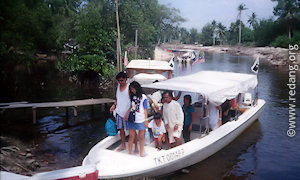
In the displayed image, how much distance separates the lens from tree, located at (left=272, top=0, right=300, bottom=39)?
1900 inches

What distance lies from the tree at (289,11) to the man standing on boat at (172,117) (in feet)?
163

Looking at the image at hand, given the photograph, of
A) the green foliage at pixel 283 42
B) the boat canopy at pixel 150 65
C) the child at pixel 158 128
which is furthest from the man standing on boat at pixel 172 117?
the green foliage at pixel 283 42

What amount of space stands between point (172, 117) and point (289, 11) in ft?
170

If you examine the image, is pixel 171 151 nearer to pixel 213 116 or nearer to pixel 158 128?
pixel 158 128

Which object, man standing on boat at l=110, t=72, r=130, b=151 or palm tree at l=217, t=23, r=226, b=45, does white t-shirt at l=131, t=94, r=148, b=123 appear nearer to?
man standing on boat at l=110, t=72, r=130, b=151

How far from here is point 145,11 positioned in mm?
30922

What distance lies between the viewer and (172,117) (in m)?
6.16

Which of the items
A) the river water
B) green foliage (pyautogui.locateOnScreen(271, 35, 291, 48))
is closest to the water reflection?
the river water

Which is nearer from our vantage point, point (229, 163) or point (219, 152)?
point (229, 163)

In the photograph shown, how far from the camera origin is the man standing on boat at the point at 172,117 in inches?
241

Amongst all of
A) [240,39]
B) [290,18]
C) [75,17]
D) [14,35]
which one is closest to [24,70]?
[75,17]

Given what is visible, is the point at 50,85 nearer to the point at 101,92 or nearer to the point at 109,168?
the point at 101,92

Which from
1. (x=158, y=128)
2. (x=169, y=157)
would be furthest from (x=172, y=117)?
(x=169, y=157)

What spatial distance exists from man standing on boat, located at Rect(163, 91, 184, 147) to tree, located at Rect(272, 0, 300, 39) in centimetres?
4964
